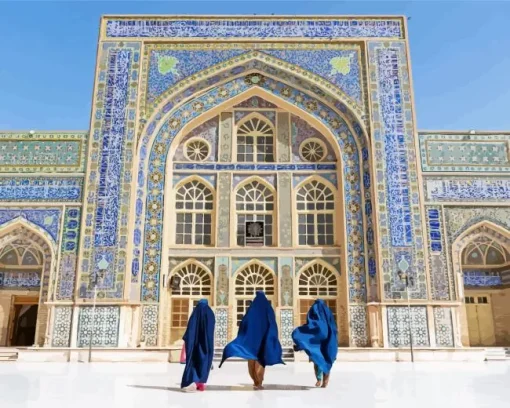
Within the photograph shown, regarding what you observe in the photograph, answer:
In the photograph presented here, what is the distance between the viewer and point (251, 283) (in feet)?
41.1

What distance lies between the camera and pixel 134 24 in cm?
1360

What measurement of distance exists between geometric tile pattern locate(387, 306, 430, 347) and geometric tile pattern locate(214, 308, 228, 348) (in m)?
3.68

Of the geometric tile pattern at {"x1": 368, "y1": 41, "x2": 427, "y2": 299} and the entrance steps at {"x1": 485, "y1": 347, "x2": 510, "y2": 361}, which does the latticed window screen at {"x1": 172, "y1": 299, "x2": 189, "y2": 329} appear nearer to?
the geometric tile pattern at {"x1": 368, "y1": 41, "x2": 427, "y2": 299}

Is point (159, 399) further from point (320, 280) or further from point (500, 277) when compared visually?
point (500, 277)

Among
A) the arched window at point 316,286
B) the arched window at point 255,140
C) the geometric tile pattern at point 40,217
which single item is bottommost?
the arched window at point 316,286

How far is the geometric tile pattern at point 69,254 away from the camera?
1153 cm

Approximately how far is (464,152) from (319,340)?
8.77 metres

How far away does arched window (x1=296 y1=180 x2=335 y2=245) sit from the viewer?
12.8 metres

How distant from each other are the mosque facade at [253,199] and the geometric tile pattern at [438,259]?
0.04 m

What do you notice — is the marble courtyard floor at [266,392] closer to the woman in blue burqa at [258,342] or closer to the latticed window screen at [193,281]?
the woman in blue burqa at [258,342]

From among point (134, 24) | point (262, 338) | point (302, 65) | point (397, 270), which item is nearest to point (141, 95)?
point (134, 24)

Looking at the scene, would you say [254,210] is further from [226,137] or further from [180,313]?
[180,313]

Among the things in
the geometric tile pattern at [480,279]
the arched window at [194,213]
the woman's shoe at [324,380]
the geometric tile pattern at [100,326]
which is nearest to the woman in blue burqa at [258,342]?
the woman's shoe at [324,380]

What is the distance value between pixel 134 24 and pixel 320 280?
8.16m
